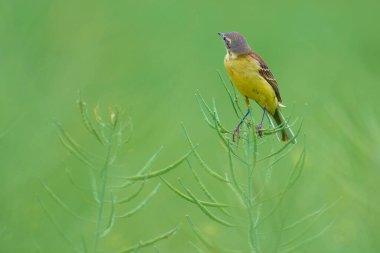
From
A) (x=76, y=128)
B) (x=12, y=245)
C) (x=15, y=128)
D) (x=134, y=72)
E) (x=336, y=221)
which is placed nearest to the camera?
(x=12, y=245)

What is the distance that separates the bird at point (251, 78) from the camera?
25.4 ft

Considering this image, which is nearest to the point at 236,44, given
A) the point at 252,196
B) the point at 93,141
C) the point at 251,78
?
the point at 251,78

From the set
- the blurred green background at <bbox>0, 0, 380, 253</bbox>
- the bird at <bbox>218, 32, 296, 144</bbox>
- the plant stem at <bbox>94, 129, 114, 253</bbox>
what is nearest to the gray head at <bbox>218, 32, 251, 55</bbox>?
the bird at <bbox>218, 32, 296, 144</bbox>

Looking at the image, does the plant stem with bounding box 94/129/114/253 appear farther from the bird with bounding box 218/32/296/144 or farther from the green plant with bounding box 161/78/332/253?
the bird with bounding box 218/32/296/144

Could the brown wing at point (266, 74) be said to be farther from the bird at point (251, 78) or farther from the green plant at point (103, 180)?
the green plant at point (103, 180)

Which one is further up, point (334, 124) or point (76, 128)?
point (76, 128)

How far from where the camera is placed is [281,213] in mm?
5895

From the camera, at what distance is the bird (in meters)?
7.74

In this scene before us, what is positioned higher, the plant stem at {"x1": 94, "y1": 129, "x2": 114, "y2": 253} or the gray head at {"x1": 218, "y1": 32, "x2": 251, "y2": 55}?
the gray head at {"x1": 218, "y1": 32, "x2": 251, "y2": 55}

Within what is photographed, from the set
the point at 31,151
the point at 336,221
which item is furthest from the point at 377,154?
the point at 31,151

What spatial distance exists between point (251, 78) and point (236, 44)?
20cm

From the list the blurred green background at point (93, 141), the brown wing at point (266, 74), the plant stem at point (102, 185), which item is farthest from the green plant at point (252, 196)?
the brown wing at point (266, 74)

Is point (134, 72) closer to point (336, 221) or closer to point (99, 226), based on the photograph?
point (336, 221)

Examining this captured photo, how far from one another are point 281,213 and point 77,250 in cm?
80
